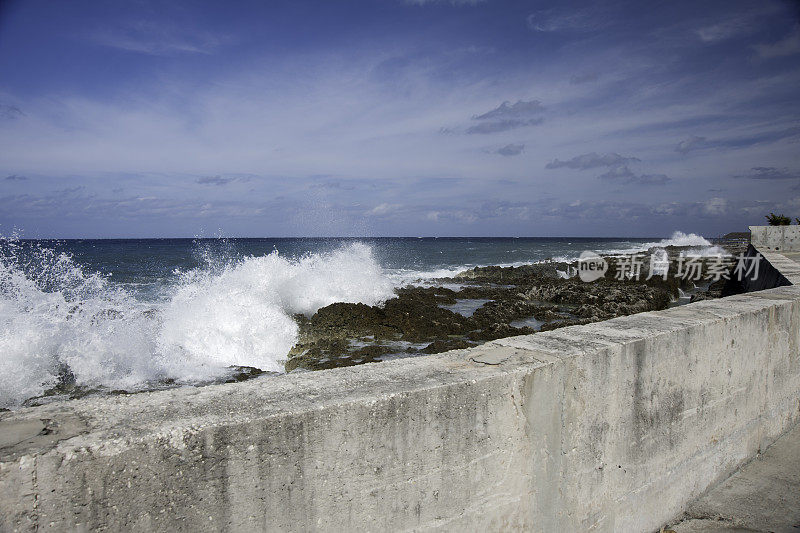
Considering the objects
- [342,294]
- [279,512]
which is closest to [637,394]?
[279,512]

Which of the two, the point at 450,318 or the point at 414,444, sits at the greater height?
the point at 414,444

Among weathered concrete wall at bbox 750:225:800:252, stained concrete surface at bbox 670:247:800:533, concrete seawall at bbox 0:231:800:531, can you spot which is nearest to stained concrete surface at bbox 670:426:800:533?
stained concrete surface at bbox 670:247:800:533

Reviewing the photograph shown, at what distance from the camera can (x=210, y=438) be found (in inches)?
53.0

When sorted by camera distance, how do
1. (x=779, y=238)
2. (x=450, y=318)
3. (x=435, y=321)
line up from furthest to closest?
1. (x=779, y=238)
2. (x=450, y=318)
3. (x=435, y=321)

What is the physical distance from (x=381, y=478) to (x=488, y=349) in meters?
0.79

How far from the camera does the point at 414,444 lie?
5.35 ft

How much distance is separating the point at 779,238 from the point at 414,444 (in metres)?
17.5

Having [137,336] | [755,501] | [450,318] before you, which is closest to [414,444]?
[755,501]

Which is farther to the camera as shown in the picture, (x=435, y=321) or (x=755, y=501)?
(x=435, y=321)

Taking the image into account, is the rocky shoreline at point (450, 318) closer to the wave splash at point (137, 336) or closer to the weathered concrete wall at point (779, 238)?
the wave splash at point (137, 336)

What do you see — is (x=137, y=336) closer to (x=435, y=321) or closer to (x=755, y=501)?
(x=435, y=321)

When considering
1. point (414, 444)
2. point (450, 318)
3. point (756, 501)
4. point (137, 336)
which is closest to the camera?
point (414, 444)

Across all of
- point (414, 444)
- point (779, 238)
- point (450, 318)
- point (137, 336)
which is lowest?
point (450, 318)

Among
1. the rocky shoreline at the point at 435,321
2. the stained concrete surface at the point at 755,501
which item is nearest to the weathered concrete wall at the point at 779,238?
the rocky shoreline at the point at 435,321
